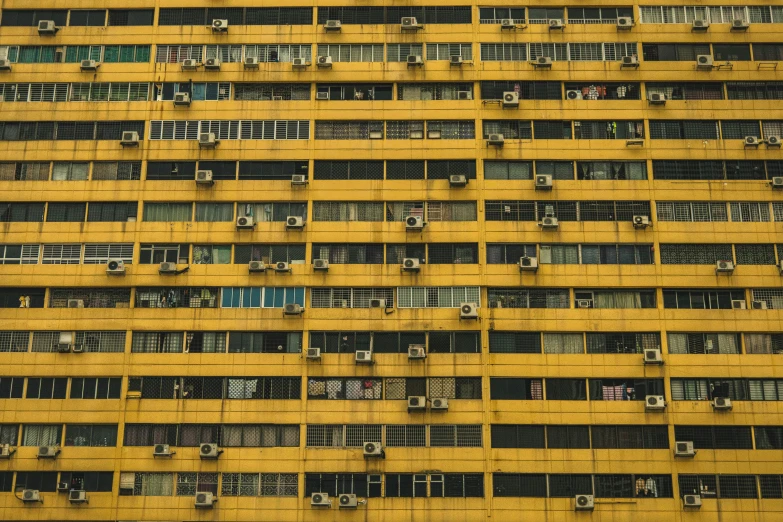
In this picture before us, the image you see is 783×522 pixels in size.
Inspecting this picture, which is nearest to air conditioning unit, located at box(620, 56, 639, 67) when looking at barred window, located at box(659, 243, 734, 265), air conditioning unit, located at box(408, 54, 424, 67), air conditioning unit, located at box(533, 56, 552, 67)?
air conditioning unit, located at box(533, 56, 552, 67)

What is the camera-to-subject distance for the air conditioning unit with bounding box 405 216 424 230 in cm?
4194

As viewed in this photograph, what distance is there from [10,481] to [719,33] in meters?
38.2

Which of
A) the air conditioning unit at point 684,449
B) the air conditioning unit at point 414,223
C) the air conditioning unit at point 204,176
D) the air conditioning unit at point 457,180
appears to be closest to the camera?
the air conditioning unit at point 684,449

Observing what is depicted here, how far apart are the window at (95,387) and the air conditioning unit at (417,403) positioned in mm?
12669

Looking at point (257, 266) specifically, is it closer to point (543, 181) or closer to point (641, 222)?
point (543, 181)

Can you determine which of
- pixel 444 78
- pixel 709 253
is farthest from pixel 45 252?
pixel 709 253

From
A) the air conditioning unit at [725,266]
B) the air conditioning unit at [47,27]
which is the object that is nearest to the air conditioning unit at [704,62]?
the air conditioning unit at [725,266]

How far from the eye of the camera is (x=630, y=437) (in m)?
40.0

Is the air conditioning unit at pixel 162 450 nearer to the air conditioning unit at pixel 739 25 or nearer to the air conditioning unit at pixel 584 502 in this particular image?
the air conditioning unit at pixel 584 502

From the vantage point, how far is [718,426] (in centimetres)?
4006

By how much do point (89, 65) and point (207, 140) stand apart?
7068 millimetres

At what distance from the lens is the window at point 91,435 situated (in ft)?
132

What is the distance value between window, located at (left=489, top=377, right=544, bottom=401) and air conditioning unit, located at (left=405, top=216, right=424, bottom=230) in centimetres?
745

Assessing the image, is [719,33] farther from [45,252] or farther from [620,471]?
[45,252]
